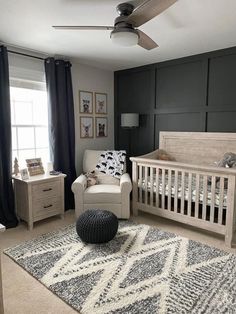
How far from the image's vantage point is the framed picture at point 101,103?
165 inches

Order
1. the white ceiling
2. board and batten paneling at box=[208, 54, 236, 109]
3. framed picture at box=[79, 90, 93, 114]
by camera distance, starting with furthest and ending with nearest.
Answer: framed picture at box=[79, 90, 93, 114], board and batten paneling at box=[208, 54, 236, 109], the white ceiling

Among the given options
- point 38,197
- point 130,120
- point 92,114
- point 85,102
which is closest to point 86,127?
point 92,114

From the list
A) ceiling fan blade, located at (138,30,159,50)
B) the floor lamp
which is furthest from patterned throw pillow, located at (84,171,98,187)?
ceiling fan blade, located at (138,30,159,50)

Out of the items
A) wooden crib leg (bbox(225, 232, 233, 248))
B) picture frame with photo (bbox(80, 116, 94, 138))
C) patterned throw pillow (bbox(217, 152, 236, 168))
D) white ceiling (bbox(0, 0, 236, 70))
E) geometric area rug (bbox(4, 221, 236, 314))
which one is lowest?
→ geometric area rug (bbox(4, 221, 236, 314))

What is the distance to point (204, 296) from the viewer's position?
1.80 meters

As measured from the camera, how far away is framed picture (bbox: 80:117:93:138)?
13.1 ft

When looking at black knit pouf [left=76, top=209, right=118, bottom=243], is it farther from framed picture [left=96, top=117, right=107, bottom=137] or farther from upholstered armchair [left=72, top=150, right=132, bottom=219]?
framed picture [left=96, top=117, right=107, bottom=137]

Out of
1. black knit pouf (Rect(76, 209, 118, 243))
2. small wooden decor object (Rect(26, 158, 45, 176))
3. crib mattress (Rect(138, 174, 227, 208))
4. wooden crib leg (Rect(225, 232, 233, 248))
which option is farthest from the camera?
small wooden decor object (Rect(26, 158, 45, 176))

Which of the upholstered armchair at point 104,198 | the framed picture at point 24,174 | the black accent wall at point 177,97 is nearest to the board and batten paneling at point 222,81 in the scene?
the black accent wall at point 177,97

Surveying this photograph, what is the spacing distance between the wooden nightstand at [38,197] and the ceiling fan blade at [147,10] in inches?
84.7

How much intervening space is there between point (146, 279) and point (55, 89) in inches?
108

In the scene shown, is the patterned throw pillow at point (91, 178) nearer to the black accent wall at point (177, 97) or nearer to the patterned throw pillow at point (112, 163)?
the patterned throw pillow at point (112, 163)

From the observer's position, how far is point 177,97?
3709 mm

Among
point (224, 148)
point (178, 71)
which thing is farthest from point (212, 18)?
point (224, 148)
